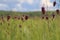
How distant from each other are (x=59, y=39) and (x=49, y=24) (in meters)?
0.24

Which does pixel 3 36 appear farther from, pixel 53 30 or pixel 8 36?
pixel 53 30

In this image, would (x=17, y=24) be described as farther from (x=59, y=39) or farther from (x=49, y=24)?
(x=59, y=39)

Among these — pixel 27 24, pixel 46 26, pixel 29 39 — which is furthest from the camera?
pixel 27 24

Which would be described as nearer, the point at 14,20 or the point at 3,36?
the point at 3,36

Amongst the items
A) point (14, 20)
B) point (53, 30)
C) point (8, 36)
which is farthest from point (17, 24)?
point (53, 30)

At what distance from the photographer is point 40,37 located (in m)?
2.55

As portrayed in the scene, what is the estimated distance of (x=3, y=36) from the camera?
104 inches

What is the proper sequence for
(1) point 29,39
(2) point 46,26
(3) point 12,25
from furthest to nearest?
(3) point 12,25 < (2) point 46,26 < (1) point 29,39

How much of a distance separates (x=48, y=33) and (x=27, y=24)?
51 cm

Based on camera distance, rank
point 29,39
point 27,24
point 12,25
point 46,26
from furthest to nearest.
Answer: point 27,24, point 12,25, point 46,26, point 29,39

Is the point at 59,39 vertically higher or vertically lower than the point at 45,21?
lower

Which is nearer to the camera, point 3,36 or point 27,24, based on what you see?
point 3,36

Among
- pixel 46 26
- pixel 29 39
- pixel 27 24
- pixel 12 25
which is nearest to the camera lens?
pixel 29 39

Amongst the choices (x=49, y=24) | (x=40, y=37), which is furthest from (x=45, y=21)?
(x=40, y=37)
